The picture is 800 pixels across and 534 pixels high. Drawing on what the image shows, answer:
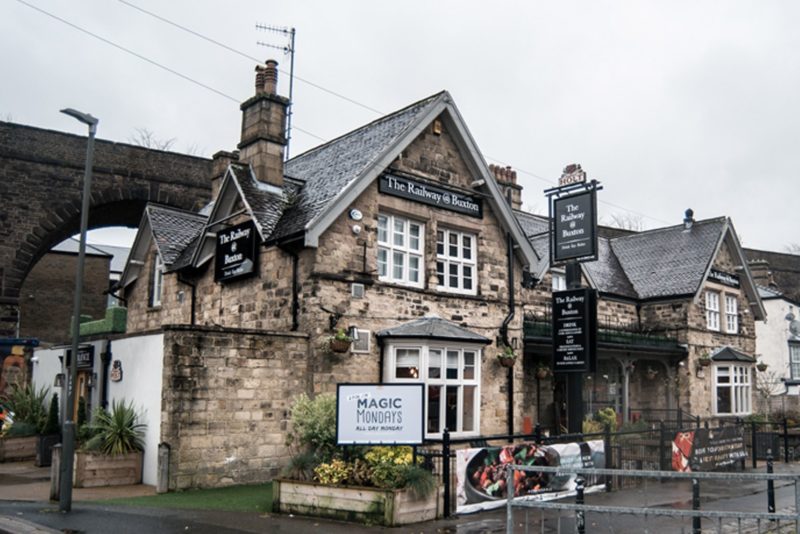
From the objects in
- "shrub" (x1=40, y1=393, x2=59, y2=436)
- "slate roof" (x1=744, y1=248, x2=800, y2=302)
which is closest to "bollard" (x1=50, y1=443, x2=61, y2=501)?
"shrub" (x1=40, y1=393, x2=59, y2=436)

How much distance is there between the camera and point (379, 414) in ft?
39.2

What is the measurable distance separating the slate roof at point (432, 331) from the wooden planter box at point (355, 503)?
5.94 meters

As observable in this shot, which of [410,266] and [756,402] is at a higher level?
[410,266]

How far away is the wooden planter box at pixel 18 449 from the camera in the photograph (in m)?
19.3

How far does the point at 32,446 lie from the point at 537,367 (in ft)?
47.9

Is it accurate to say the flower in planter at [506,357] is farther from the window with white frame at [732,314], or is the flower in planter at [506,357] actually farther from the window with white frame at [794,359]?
the window with white frame at [794,359]

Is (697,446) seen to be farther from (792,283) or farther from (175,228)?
(792,283)

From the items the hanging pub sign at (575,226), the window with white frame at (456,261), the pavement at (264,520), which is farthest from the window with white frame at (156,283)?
the hanging pub sign at (575,226)

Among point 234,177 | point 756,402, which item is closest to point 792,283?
point 756,402

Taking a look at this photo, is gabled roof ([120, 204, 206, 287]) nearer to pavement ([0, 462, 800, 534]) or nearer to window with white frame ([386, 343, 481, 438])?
window with white frame ([386, 343, 481, 438])

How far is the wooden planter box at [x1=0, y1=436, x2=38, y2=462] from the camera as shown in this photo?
19.3 metres

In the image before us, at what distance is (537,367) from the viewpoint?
23750 mm

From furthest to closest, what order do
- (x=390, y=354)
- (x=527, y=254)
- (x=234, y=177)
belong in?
(x=527, y=254), (x=234, y=177), (x=390, y=354)

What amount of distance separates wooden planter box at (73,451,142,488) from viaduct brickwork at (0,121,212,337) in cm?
1935
